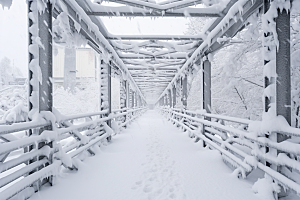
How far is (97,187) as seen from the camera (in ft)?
9.43

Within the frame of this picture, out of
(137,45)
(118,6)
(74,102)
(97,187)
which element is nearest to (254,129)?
(97,187)

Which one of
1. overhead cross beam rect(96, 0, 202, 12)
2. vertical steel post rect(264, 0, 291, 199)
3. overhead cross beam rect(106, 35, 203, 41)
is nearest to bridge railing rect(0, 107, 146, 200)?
overhead cross beam rect(96, 0, 202, 12)

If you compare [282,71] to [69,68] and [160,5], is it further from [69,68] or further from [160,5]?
[69,68]

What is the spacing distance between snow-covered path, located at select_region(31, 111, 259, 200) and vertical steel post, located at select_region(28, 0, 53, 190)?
0.52 metres

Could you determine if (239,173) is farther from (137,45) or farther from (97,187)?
(137,45)

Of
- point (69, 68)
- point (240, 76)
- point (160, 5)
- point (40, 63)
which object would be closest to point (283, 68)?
point (160, 5)

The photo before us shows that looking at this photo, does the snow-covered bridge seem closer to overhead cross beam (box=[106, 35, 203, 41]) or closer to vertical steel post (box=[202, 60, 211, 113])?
overhead cross beam (box=[106, 35, 203, 41])

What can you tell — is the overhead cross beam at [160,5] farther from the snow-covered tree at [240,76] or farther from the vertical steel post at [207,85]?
the vertical steel post at [207,85]

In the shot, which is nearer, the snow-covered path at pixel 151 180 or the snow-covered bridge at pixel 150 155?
the snow-covered bridge at pixel 150 155

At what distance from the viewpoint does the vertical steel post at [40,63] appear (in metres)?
2.77

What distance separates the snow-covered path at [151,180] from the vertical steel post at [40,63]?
0.52 meters

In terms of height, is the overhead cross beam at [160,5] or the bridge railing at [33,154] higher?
the overhead cross beam at [160,5]

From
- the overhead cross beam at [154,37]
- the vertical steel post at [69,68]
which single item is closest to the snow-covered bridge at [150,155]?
the overhead cross beam at [154,37]

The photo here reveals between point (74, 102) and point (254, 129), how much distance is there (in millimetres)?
22268
